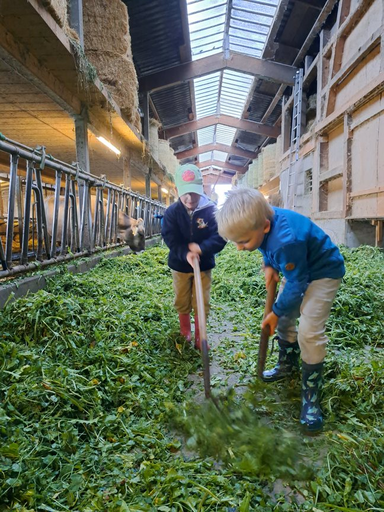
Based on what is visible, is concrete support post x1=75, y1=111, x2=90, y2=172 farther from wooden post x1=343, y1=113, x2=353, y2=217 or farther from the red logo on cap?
wooden post x1=343, y1=113, x2=353, y2=217

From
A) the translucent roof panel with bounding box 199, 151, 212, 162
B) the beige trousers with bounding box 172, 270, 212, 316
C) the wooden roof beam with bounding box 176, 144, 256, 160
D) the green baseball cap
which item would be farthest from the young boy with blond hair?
the translucent roof panel with bounding box 199, 151, 212, 162

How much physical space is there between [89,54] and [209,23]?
7.53 meters

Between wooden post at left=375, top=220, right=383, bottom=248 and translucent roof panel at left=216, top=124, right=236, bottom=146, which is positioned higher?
translucent roof panel at left=216, top=124, right=236, bottom=146

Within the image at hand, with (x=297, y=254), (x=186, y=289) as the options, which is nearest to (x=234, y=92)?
(x=186, y=289)

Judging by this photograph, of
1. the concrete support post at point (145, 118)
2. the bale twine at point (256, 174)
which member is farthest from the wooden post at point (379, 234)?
the bale twine at point (256, 174)

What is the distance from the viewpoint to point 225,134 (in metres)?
26.1

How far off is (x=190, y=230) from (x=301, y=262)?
4.56 feet

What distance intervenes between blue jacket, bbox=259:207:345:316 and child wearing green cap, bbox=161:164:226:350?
0.96m

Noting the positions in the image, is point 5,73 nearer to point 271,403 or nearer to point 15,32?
point 15,32

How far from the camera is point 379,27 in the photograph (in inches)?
240

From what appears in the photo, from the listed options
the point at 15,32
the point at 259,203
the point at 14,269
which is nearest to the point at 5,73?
the point at 15,32

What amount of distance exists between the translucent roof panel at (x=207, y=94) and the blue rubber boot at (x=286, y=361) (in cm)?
1650

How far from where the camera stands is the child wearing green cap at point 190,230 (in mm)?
2975

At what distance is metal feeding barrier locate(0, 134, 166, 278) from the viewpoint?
353 centimetres
